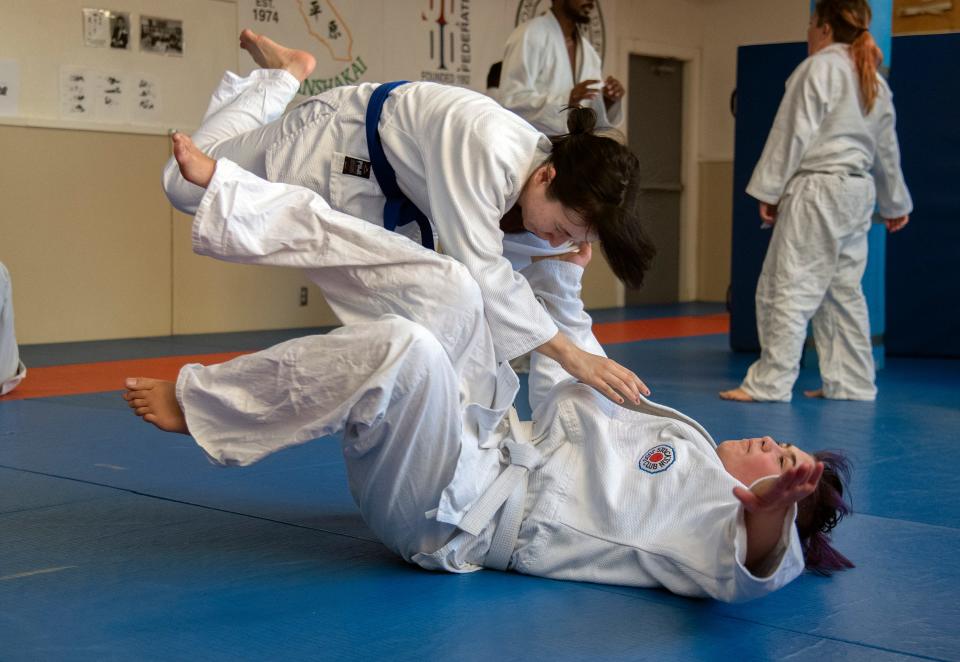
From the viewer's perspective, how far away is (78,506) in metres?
2.77

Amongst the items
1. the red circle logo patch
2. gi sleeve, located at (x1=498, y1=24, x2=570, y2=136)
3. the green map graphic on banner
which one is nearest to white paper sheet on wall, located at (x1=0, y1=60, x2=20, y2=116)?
the green map graphic on banner

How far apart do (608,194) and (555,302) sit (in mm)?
554

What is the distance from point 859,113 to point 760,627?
11.3 ft

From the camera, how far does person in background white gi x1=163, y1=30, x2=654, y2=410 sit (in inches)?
92.2

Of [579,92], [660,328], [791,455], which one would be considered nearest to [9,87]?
[579,92]

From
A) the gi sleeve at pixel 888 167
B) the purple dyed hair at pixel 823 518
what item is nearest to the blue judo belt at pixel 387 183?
the purple dyed hair at pixel 823 518

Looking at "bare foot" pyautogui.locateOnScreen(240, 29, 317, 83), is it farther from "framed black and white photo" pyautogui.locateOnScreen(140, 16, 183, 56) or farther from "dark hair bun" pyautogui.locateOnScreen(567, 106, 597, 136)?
"framed black and white photo" pyautogui.locateOnScreen(140, 16, 183, 56)

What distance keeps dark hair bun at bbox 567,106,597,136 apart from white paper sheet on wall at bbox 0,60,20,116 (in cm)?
479

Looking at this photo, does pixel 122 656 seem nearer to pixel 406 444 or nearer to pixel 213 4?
pixel 406 444

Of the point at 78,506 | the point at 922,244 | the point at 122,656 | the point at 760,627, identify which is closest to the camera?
the point at 122,656

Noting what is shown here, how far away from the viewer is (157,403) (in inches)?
86.6

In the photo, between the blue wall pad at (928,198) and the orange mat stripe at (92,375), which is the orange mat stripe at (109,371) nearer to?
the orange mat stripe at (92,375)

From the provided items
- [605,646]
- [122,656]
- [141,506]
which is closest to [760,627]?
[605,646]

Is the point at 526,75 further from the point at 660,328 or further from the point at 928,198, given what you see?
the point at 660,328
